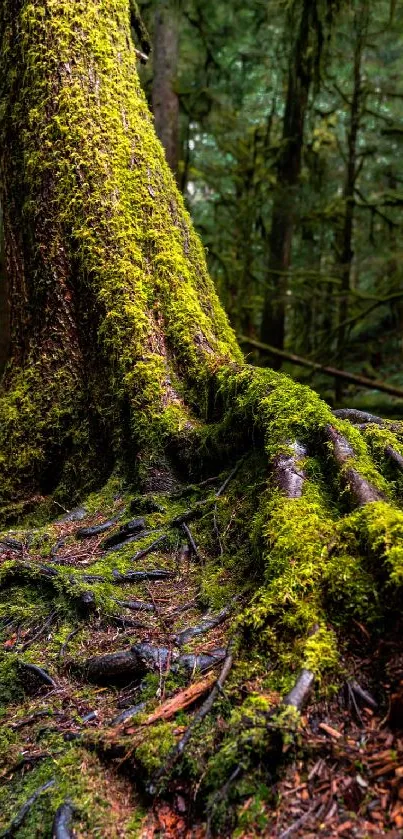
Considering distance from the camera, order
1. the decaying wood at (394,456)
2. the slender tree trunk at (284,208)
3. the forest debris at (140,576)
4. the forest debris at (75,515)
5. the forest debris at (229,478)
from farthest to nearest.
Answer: the slender tree trunk at (284,208)
the forest debris at (75,515)
the forest debris at (229,478)
the forest debris at (140,576)
the decaying wood at (394,456)

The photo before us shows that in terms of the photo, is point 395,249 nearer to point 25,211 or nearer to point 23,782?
point 25,211

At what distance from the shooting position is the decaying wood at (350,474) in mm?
2201

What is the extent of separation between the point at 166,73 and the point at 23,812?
1013 centimetres

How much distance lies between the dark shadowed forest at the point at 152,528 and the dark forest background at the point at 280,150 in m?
5.06

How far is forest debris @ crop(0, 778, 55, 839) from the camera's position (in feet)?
5.64

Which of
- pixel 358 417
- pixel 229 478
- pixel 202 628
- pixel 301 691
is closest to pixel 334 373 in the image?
pixel 358 417

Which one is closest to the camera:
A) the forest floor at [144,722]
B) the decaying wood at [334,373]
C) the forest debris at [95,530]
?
the forest floor at [144,722]

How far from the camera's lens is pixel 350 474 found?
7.70ft

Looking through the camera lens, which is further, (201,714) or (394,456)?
(394,456)

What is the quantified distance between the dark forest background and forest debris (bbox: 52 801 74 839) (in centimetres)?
852

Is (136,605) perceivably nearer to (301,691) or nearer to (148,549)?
(148,549)

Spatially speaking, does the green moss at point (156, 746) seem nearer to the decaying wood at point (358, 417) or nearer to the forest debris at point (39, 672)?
the forest debris at point (39, 672)

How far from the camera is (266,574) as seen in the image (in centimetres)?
213

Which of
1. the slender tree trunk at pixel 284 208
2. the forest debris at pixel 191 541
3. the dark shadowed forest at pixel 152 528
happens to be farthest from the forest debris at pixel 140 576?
the slender tree trunk at pixel 284 208
